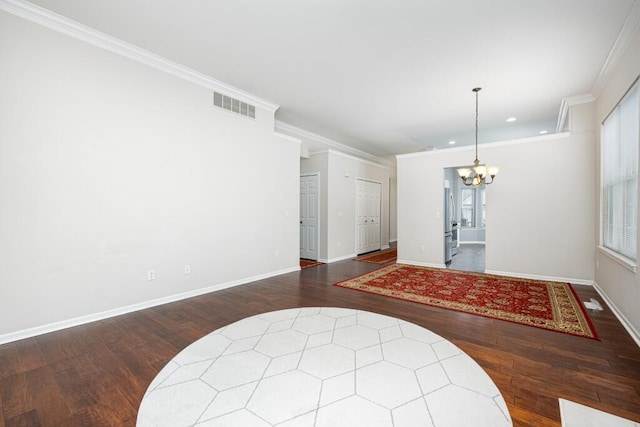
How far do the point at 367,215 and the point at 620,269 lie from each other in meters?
5.41

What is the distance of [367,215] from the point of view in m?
8.17

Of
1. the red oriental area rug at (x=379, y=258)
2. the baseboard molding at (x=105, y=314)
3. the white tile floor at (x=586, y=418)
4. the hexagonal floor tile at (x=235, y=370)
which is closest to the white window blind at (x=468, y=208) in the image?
the red oriental area rug at (x=379, y=258)

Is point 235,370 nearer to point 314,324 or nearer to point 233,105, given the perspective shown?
point 314,324

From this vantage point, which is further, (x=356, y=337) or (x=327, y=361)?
(x=356, y=337)

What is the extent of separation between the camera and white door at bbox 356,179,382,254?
7.80 meters

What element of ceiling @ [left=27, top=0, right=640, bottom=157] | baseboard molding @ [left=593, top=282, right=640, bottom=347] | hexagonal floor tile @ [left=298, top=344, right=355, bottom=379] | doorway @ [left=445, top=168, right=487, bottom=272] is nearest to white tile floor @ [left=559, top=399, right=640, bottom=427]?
hexagonal floor tile @ [left=298, top=344, right=355, bottom=379]

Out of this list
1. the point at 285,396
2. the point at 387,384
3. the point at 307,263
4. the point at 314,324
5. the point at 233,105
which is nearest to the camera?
the point at 285,396

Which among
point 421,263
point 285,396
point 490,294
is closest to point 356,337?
point 285,396

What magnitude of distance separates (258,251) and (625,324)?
4.78 metres

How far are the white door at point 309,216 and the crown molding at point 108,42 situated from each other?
2870 millimetres

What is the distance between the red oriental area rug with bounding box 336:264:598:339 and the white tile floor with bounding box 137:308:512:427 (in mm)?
1201

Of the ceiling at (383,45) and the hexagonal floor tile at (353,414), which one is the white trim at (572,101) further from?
the hexagonal floor tile at (353,414)

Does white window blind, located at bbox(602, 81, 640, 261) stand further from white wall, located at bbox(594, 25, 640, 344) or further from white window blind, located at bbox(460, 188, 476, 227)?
white window blind, located at bbox(460, 188, 476, 227)

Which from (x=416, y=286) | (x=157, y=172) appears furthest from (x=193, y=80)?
(x=416, y=286)
